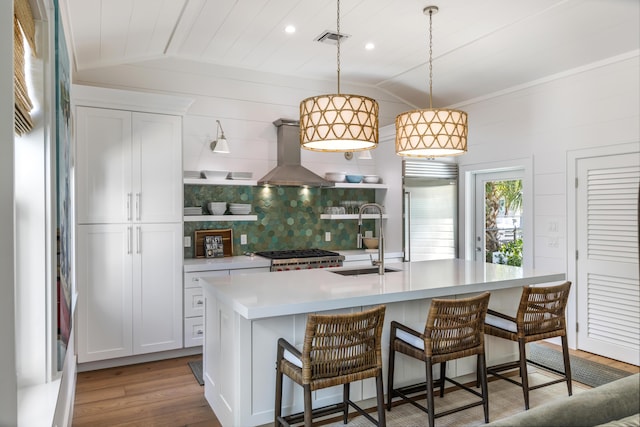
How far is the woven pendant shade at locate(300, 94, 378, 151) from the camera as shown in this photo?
2581 mm

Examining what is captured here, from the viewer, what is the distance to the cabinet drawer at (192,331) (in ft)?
13.9

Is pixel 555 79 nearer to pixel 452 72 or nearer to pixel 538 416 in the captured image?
pixel 452 72

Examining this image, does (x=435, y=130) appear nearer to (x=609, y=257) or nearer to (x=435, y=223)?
(x=609, y=257)

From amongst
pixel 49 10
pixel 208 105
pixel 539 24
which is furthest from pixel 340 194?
pixel 49 10

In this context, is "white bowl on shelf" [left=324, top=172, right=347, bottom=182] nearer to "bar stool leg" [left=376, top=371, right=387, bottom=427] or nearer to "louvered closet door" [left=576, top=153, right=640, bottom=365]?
"louvered closet door" [left=576, top=153, right=640, bottom=365]

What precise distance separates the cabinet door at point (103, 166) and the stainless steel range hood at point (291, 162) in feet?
4.76

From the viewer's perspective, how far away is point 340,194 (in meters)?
5.74

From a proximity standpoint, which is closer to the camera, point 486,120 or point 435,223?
point 486,120

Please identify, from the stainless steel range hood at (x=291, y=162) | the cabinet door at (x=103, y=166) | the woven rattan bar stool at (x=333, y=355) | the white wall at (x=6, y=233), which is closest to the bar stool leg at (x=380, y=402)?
the woven rattan bar stool at (x=333, y=355)

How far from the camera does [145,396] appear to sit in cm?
336

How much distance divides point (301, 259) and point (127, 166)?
1918mm

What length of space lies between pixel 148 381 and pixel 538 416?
329cm

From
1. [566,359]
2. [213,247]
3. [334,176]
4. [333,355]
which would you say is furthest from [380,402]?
[334,176]

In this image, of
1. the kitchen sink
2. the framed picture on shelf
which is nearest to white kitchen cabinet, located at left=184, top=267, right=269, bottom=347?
the framed picture on shelf
